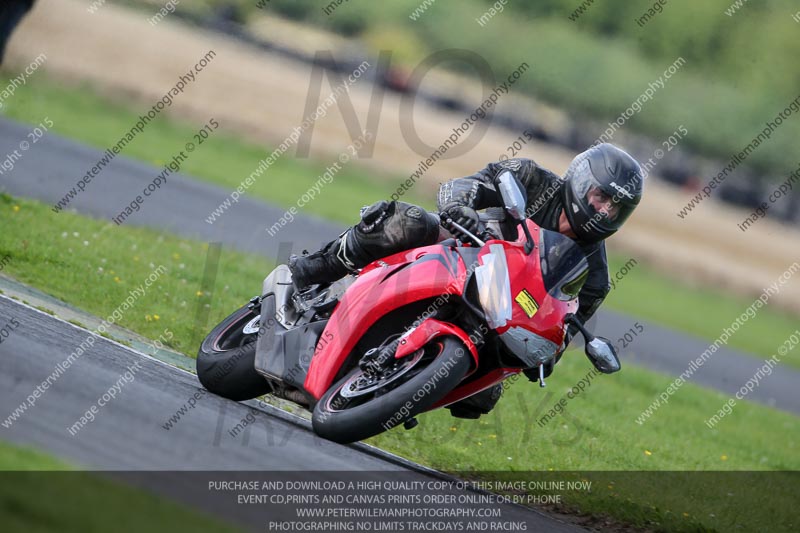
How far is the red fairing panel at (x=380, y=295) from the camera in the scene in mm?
6172

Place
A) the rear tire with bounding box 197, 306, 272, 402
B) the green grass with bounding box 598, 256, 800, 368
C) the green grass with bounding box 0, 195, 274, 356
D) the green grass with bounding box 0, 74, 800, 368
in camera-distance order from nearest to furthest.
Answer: the rear tire with bounding box 197, 306, 272, 402 → the green grass with bounding box 0, 195, 274, 356 → the green grass with bounding box 598, 256, 800, 368 → the green grass with bounding box 0, 74, 800, 368

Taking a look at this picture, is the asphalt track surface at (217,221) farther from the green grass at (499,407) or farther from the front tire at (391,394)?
the front tire at (391,394)

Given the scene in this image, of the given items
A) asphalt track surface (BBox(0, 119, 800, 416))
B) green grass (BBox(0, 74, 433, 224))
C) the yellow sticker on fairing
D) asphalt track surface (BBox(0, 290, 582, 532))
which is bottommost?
green grass (BBox(0, 74, 433, 224))

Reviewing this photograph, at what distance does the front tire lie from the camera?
5.73 m

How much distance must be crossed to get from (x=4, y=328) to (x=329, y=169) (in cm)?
2104

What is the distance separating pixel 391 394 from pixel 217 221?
10.9m

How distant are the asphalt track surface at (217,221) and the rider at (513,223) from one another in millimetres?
7059

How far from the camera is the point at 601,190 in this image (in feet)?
20.6

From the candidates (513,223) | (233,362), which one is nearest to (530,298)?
(513,223)

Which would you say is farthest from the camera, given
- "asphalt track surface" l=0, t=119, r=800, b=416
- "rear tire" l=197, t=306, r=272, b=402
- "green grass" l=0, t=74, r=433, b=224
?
"green grass" l=0, t=74, r=433, b=224

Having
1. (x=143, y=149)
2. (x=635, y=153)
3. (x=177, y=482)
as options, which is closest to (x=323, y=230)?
(x=143, y=149)

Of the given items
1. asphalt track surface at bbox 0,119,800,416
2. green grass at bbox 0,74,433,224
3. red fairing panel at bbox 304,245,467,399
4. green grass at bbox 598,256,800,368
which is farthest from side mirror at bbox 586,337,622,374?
green grass at bbox 0,74,433,224

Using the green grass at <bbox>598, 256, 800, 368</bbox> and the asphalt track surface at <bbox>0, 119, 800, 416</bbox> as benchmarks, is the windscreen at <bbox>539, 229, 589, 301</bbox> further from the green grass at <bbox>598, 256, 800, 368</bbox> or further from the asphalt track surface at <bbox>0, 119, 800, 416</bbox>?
the green grass at <bbox>598, 256, 800, 368</bbox>

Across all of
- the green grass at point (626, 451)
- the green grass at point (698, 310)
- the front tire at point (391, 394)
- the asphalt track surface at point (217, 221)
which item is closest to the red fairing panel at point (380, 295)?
the front tire at point (391, 394)
